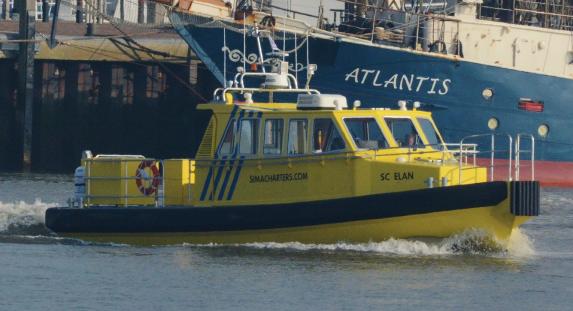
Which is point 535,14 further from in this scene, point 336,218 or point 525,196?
point 525,196

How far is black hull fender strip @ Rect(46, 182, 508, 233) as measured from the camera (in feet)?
69.5

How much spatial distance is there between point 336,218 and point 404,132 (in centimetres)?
189

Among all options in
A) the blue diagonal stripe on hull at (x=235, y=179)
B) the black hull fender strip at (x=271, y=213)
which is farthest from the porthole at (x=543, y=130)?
the black hull fender strip at (x=271, y=213)

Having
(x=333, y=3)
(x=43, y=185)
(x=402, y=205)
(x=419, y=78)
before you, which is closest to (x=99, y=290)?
(x=402, y=205)

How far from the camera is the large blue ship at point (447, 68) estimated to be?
3912cm

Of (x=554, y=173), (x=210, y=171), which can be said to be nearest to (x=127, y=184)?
(x=210, y=171)

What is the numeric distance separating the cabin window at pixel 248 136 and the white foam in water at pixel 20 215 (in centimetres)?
466

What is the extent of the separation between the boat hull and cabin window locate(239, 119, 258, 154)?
98cm

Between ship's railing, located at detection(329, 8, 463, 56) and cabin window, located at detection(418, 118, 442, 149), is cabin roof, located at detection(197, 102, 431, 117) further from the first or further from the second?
ship's railing, located at detection(329, 8, 463, 56)

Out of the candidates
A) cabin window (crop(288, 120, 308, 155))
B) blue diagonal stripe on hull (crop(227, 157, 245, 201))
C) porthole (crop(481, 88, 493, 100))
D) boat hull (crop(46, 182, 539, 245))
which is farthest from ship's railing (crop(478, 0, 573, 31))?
boat hull (crop(46, 182, 539, 245))

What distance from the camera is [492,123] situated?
1548 inches

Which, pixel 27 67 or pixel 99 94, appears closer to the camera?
pixel 27 67

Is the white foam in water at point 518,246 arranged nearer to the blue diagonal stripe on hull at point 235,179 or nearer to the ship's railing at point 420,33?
the blue diagonal stripe on hull at point 235,179

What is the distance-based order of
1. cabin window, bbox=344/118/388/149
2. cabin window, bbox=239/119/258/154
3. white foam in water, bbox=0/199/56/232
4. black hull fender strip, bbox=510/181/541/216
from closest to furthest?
black hull fender strip, bbox=510/181/541/216
cabin window, bbox=344/118/388/149
cabin window, bbox=239/119/258/154
white foam in water, bbox=0/199/56/232
